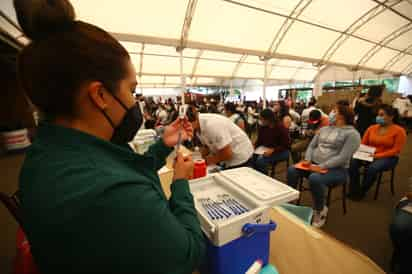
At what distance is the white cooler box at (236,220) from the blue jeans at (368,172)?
2244 millimetres

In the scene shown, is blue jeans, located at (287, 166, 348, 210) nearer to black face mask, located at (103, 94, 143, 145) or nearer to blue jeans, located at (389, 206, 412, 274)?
blue jeans, located at (389, 206, 412, 274)

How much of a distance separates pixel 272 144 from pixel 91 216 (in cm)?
269

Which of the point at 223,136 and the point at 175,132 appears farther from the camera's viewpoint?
the point at 223,136

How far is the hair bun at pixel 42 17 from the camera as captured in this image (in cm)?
42

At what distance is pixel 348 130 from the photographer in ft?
6.44

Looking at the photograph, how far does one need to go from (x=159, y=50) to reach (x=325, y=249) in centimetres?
799

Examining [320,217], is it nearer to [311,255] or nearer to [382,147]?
[382,147]

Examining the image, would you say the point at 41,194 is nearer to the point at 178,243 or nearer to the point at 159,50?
the point at 178,243

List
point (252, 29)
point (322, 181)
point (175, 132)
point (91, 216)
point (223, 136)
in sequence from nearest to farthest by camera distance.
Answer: point (91, 216)
point (175, 132)
point (223, 136)
point (322, 181)
point (252, 29)

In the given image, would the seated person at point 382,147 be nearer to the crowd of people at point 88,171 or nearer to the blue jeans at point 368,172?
Result: the blue jeans at point 368,172

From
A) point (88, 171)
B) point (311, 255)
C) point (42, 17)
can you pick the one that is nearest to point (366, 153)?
point (311, 255)

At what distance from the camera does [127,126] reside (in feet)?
1.86

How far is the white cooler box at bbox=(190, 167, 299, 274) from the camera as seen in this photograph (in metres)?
0.58

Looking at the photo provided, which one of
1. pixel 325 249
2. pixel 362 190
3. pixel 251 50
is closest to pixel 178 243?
pixel 325 249
